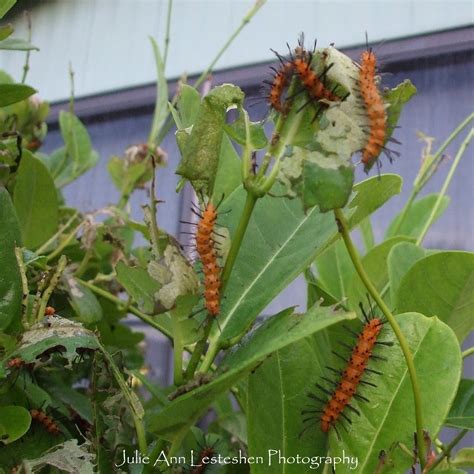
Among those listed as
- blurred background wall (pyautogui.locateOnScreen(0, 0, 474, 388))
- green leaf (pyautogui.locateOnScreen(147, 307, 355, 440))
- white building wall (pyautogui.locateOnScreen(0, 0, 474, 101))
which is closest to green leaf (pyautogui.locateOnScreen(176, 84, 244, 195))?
green leaf (pyautogui.locateOnScreen(147, 307, 355, 440))

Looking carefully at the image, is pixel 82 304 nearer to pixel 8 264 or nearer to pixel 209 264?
pixel 8 264

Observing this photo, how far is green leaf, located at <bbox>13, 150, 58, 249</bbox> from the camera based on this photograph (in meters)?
0.82

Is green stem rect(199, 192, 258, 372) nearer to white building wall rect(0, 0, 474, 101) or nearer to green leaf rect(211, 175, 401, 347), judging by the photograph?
green leaf rect(211, 175, 401, 347)

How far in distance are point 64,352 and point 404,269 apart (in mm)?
330

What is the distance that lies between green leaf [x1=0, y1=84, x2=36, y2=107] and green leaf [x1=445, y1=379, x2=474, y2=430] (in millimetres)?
487

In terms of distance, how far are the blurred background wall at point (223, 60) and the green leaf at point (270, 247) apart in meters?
0.84

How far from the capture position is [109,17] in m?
2.72

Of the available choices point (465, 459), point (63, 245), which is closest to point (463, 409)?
point (465, 459)

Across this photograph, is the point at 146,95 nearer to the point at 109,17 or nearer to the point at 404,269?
the point at 109,17

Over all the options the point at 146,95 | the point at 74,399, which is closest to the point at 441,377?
the point at 74,399

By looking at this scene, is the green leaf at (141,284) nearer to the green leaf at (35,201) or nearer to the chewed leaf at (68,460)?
the chewed leaf at (68,460)

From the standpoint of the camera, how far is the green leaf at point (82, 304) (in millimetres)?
674

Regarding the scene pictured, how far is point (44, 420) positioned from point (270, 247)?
10.4 inches

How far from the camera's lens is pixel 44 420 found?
59cm
